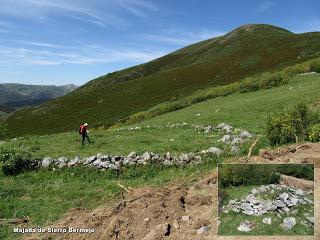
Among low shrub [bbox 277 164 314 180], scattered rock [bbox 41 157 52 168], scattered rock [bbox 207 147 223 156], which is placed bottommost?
scattered rock [bbox 41 157 52 168]

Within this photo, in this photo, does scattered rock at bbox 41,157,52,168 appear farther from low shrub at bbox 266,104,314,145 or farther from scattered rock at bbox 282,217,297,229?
scattered rock at bbox 282,217,297,229

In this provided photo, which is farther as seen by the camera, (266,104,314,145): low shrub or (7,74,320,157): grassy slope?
(7,74,320,157): grassy slope

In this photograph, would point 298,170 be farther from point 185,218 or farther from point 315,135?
point 315,135

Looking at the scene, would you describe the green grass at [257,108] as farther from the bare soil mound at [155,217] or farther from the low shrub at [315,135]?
the bare soil mound at [155,217]

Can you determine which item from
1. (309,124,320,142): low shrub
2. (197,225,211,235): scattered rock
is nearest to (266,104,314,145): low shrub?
(309,124,320,142): low shrub

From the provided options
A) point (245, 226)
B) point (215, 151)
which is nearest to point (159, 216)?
point (245, 226)

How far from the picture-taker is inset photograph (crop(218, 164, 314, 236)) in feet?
33.7

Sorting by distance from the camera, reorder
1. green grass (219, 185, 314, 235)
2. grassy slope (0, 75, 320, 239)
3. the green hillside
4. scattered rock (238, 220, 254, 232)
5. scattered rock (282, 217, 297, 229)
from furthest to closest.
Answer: the green hillside → grassy slope (0, 75, 320, 239) → scattered rock (238, 220, 254, 232) → scattered rock (282, 217, 297, 229) → green grass (219, 185, 314, 235)

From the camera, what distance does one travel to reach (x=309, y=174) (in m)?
10.7

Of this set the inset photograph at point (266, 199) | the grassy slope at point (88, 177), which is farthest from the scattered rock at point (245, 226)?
the grassy slope at point (88, 177)

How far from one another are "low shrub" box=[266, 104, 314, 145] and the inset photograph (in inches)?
472

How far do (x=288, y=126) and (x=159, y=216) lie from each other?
12121 millimetres

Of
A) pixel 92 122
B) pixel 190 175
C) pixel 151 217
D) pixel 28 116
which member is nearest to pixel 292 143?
pixel 190 175

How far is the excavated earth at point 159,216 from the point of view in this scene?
12.3m
